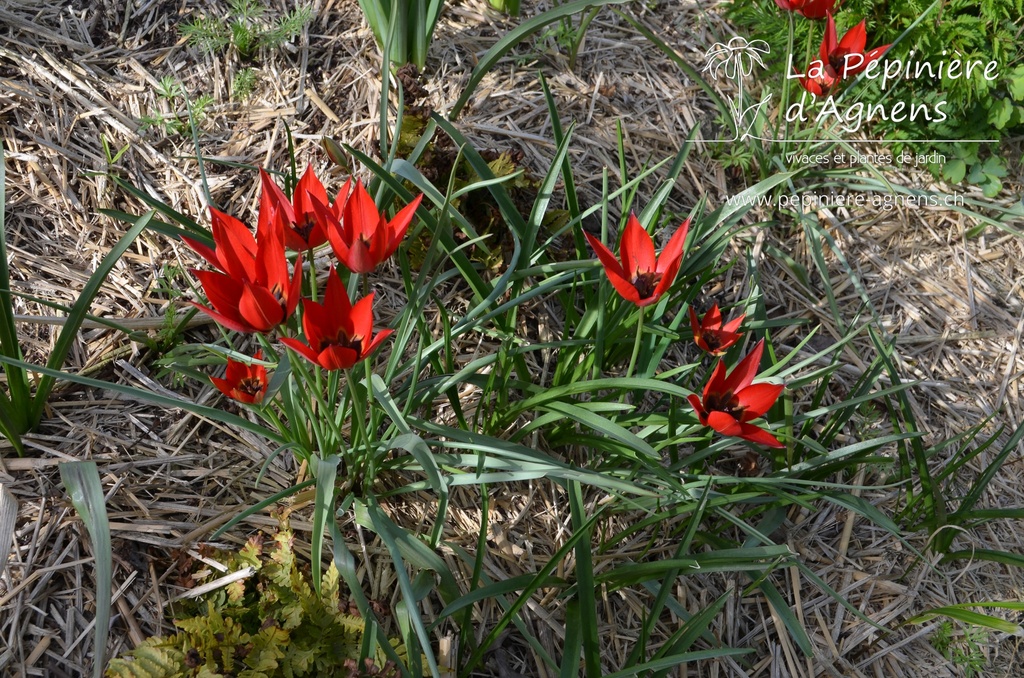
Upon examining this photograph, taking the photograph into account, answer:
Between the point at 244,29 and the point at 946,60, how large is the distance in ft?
6.12

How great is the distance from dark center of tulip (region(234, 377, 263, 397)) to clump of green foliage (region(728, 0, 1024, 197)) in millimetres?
1706

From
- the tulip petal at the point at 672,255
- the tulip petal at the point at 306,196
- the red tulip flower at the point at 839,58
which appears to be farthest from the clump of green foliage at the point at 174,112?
the red tulip flower at the point at 839,58

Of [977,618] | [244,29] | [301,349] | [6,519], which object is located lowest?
[977,618]

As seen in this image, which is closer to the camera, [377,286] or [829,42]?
[377,286]

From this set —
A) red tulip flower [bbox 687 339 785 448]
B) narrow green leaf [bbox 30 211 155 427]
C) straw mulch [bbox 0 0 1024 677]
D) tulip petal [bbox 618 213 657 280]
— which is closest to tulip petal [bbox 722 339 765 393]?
red tulip flower [bbox 687 339 785 448]

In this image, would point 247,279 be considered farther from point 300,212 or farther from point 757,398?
point 757,398

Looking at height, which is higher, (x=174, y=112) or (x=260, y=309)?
(x=174, y=112)

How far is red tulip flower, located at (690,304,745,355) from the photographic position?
1514mm

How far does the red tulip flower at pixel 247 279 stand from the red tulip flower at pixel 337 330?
4 centimetres

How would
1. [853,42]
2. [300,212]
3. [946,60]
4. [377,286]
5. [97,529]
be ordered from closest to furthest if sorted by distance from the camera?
1. [97,529]
2. [300,212]
3. [377,286]
4. [853,42]
5. [946,60]

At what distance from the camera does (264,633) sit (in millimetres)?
1248

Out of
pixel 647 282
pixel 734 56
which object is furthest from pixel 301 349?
pixel 734 56

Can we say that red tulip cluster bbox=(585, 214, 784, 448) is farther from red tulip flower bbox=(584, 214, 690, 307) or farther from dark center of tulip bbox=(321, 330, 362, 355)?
dark center of tulip bbox=(321, 330, 362, 355)

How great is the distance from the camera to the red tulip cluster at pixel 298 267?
43.6 inches
